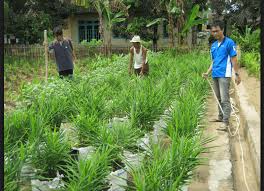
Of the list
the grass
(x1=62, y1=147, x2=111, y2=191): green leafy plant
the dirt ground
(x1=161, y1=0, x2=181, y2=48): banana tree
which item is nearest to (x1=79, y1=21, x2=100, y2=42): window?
→ (x1=161, y1=0, x2=181, y2=48): banana tree

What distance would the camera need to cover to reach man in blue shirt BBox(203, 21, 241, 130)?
527 centimetres

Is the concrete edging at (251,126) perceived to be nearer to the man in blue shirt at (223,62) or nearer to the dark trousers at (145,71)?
the man in blue shirt at (223,62)

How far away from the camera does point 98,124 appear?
406cm

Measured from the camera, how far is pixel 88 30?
23.9 metres

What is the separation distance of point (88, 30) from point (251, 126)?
19.3 m

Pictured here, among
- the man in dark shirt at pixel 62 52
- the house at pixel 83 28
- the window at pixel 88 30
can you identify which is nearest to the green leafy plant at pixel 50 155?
the man in dark shirt at pixel 62 52

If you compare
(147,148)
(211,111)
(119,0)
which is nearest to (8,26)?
(119,0)

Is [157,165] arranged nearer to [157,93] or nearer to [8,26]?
[157,93]

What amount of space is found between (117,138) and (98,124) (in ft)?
1.08

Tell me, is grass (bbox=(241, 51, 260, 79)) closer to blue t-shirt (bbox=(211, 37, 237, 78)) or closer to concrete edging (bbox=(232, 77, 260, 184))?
concrete edging (bbox=(232, 77, 260, 184))

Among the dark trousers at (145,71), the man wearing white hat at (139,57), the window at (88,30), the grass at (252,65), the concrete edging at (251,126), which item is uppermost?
the window at (88,30)

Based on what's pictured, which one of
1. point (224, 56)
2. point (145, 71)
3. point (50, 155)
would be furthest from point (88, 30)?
point (50, 155)

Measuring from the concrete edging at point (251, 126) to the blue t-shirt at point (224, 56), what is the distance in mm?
730

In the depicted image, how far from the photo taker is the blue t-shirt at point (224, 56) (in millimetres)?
5293
